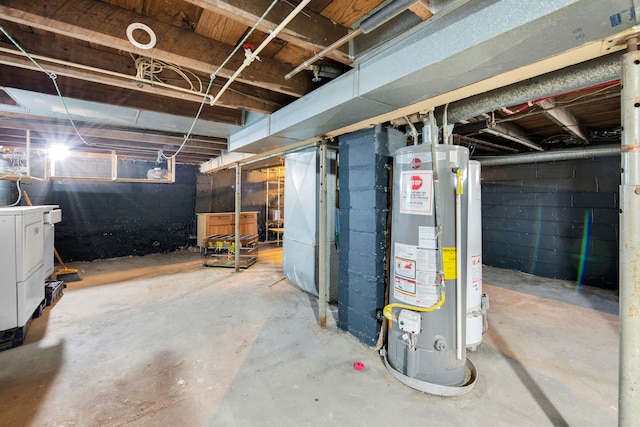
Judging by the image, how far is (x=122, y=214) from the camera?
5434 millimetres

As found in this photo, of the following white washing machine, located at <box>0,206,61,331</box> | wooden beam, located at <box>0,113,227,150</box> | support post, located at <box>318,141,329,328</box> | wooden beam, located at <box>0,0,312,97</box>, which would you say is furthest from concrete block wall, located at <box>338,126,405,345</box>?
white washing machine, located at <box>0,206,61,331</box>

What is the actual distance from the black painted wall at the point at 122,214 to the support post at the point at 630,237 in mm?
6637

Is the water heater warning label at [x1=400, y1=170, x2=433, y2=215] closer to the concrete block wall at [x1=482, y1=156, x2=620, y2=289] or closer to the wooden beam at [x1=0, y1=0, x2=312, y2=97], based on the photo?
the wooden beam at [x1=0, y1=0, x2=312, y2=97]

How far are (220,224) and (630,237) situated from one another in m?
5.98

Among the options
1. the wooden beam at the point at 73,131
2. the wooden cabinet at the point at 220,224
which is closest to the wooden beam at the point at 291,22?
the wooden beam at the point at 73,131

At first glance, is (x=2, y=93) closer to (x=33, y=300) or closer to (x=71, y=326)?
(x=33, y=300)

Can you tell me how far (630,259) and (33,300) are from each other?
3.97m

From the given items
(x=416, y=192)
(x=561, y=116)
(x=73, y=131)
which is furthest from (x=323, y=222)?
(x=73, y=131)

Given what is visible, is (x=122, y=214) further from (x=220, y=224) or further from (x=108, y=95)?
(x=108, y=95)

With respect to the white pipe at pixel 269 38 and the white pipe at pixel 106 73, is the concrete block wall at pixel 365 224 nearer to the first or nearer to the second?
the white pipe at pixel 269 38

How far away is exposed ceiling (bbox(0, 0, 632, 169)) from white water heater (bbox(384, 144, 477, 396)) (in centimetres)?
57

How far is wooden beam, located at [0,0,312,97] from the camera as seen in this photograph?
1.13 m

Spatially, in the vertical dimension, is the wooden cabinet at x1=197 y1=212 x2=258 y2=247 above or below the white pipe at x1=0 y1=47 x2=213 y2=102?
below

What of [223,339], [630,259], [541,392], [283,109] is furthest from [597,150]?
[223,339]
